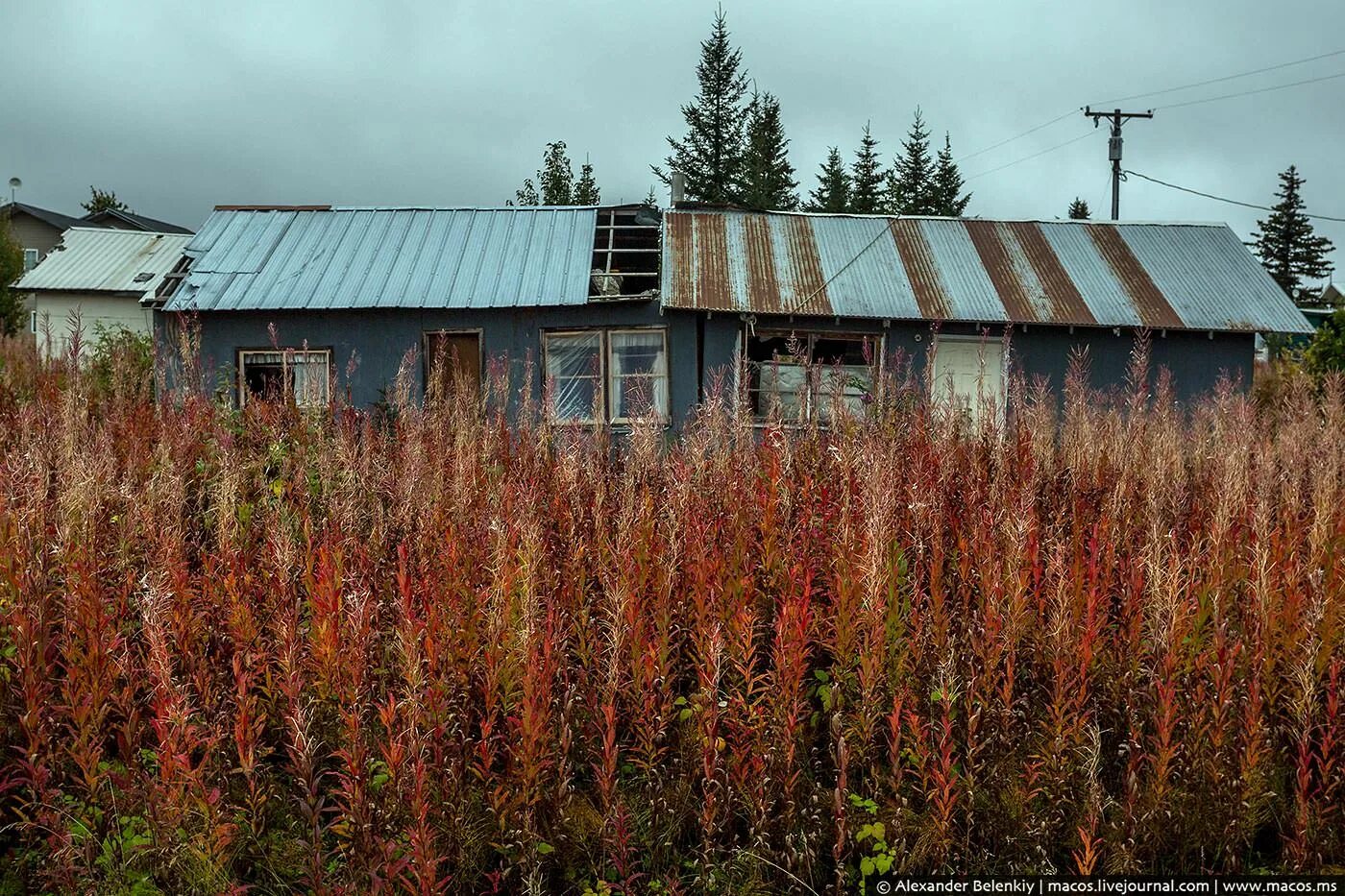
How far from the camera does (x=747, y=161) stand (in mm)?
47125

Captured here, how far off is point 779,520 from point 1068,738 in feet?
5.20

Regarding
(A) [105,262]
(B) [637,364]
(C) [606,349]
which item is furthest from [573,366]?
(A) [105,262]

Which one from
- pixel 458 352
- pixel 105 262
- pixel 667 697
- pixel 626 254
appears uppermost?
pixel 105 262

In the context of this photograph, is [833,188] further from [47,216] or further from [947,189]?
[47,216]

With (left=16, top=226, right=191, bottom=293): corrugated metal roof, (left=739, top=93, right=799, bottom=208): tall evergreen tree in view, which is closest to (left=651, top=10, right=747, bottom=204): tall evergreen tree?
(left=739, top=93, right=799, bottom=208): tall evergreen tree

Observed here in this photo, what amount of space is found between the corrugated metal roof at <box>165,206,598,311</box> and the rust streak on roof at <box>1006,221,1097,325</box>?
313 inches

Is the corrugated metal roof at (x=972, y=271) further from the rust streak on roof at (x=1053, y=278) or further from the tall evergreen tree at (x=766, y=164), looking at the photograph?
the tall evergreen tree at (x=766, y=164)

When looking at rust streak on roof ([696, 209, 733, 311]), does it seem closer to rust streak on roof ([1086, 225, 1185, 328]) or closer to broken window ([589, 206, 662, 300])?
broken window ([589, 206, 662, 300])

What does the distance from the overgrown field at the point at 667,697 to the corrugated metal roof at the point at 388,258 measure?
10989 mm

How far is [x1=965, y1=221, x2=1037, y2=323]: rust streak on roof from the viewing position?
51.3ft

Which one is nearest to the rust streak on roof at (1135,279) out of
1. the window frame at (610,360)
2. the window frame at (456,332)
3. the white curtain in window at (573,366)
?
the window frame at (610,360)

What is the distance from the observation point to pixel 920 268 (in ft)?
54.5

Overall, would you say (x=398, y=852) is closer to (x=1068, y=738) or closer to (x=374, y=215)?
(x=1068, y=738)

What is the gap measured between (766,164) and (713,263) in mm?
32825
